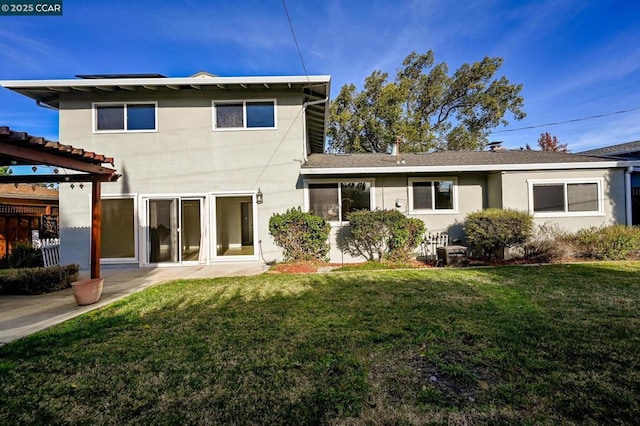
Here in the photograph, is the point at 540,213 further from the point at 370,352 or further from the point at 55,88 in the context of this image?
the point at 55,88

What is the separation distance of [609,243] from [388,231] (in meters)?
5.97

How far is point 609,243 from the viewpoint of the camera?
8000mm

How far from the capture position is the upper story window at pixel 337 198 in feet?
30.9

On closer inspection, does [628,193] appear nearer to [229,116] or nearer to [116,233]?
[229,116]

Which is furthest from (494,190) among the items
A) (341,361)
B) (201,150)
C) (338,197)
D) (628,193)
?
(201,150)

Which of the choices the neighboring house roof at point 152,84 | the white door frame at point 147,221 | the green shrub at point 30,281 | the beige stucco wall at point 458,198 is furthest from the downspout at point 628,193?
the green shrub at point 30,281

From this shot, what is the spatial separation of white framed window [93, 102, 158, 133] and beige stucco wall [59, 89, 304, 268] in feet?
0.56

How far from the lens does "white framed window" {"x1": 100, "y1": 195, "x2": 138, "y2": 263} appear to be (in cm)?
911

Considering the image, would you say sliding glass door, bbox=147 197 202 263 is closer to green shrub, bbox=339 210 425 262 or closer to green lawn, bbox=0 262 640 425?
green lawn, bbox=0 262 640 425

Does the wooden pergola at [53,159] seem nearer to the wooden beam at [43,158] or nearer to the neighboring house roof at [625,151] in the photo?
the wooden beam at [43,158]

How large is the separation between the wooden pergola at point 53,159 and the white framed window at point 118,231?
10.6 ft

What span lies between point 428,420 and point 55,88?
1213 cm

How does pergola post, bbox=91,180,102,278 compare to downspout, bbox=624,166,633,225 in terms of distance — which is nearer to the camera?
pergola post, bbox=91,180,102,278
